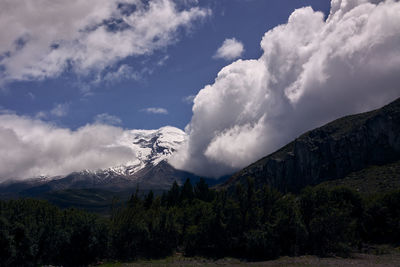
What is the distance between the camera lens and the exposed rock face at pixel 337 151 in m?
135

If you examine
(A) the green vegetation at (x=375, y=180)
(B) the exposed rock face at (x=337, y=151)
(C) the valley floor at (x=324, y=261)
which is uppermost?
(B) the exposed rock face at (x=337, y=151)

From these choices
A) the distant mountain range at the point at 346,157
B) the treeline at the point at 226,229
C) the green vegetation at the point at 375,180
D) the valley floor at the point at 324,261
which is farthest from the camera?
the distant mountain range at the point at 346,157

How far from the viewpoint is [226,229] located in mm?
74250

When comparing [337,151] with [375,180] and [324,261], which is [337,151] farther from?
[324,261]

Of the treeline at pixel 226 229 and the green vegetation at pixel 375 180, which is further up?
the green vegetation at pixel 375 180

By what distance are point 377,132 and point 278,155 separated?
211 feet

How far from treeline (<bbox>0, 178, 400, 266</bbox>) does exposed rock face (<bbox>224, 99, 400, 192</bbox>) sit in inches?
2517

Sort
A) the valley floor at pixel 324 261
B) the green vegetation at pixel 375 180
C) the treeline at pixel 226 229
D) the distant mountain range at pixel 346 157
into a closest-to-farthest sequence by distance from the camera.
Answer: the valley floor at pixel 324 261, the treeline at pixel 226 229, the green vegetation at pixel 375 180, the distant mountain range at pixel 346 157

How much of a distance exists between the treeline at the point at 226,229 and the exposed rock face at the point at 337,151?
→ 210 ft

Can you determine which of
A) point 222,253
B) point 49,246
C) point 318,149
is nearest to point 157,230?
point 222,253

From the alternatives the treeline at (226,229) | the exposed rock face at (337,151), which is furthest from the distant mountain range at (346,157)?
A: the treeline at (226,229)

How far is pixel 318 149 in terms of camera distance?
166875 millimetres

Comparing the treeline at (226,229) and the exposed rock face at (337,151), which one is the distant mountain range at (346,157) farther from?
the treeline at (226,229)

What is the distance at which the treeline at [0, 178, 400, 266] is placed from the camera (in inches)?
2648
